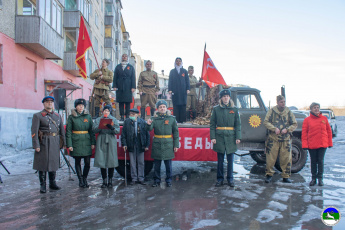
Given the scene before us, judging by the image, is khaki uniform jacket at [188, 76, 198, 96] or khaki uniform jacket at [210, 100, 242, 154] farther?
khaki uniform jacket at [188, 76, 198, 96]

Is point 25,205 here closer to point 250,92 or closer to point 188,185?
point 188,185

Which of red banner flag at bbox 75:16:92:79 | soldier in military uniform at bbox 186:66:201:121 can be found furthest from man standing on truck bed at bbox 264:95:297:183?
red banner flag at bbox 75:16:92:79

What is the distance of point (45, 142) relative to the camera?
5.57 m

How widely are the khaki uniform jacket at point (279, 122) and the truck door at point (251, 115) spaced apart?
68 centimetres

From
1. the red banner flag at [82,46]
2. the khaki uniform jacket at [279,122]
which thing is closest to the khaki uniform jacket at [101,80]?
the red banner flag at [82,46]

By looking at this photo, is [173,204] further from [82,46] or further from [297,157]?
[82,46]

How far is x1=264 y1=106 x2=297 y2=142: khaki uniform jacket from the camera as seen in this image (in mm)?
6520

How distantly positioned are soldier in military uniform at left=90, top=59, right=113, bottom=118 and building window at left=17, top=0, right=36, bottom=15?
26.2 feet

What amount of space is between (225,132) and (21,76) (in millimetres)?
10768

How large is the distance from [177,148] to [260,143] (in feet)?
8.34

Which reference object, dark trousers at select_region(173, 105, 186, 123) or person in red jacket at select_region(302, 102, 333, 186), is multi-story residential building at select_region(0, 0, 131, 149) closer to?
dark trousers at select_region(173, 105, 186, 123)

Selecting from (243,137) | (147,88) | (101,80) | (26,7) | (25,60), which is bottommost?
(243,137)

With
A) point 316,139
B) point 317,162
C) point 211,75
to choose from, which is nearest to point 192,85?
point 211,75
